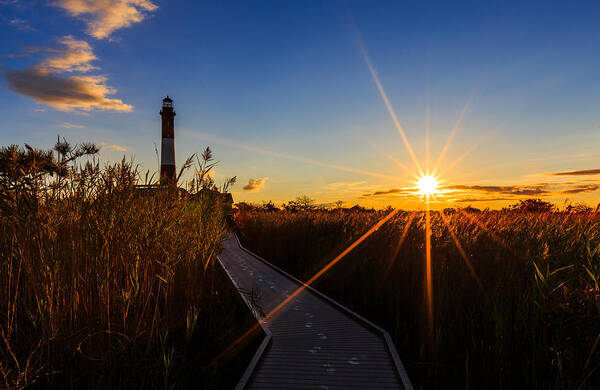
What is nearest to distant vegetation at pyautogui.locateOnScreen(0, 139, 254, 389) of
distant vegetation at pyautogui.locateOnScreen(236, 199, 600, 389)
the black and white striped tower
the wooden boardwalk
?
the wooden boardwalk

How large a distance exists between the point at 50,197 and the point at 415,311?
17.8 ft

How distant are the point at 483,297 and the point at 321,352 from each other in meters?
2.50

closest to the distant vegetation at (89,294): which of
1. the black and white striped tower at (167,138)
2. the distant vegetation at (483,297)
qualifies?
the distant vegetation at (483,297)

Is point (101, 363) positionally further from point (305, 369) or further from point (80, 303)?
point (305, 369)

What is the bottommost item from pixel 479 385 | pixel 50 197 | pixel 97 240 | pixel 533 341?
pixel 479 385

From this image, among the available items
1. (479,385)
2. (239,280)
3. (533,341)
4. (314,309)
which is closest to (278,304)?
(314,309)

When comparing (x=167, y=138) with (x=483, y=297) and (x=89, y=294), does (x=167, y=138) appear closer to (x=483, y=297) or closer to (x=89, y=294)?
(x=89, y=294)

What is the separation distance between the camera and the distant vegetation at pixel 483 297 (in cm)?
361

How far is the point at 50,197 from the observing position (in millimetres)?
4051

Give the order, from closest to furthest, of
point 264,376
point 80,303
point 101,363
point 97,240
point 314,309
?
point 101,363
point 80,303
point 97,240
point 264,376
point 314,309

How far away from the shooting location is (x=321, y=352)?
468 centimetres

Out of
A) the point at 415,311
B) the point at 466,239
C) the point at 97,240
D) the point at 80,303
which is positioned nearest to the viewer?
the point at 80,303

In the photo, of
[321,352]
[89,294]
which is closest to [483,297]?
[321,352]

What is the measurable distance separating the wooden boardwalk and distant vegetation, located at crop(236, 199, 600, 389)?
0.41 metres
